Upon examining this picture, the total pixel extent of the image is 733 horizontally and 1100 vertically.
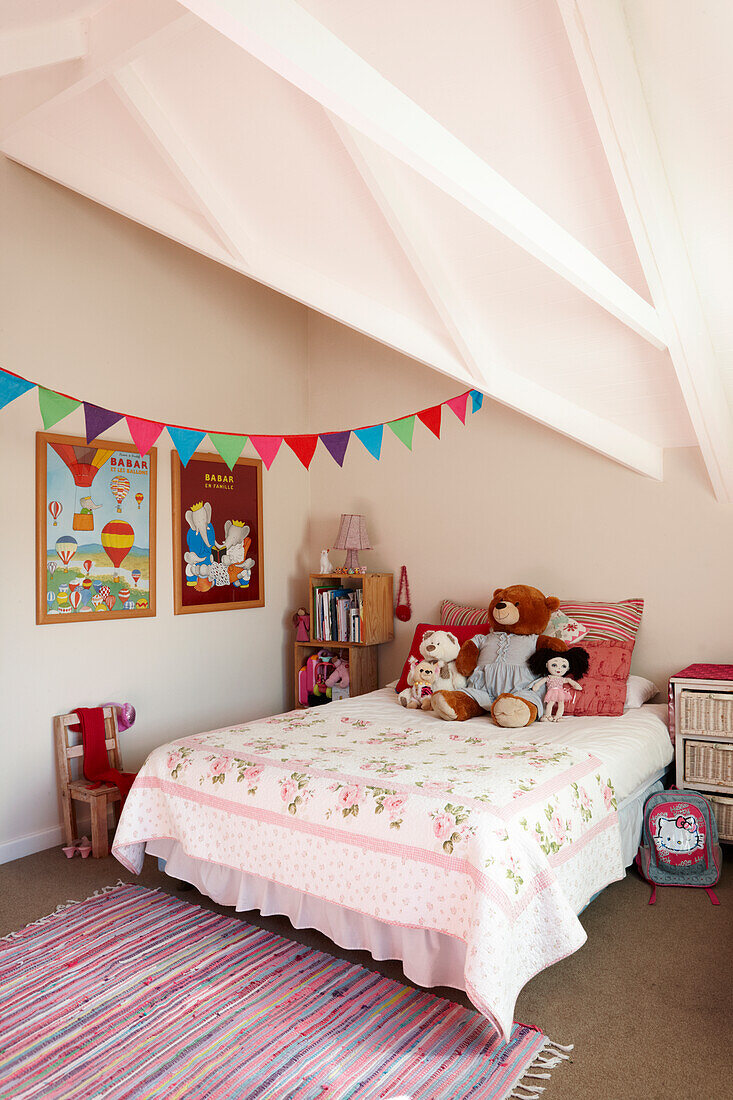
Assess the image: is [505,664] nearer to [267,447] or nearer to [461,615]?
[461,615]

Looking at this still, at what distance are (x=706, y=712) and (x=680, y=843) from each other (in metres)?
0.52

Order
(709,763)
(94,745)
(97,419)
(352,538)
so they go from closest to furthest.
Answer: (709,763) → (97,419) → (94,745) → (352,538)

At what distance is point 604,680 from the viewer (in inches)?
132

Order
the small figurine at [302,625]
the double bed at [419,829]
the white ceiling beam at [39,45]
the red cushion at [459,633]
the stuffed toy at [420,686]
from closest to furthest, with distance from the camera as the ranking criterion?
the double bed at [419,829] → the white ceiling beam at [39,45] → the stuffed toy at [420,686] → the red cushion at [459,633] → the small figurine at [302,625]

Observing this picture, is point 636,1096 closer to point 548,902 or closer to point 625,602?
point 548,902

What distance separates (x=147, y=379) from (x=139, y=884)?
229 cm

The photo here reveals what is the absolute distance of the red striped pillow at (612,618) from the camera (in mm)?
3572

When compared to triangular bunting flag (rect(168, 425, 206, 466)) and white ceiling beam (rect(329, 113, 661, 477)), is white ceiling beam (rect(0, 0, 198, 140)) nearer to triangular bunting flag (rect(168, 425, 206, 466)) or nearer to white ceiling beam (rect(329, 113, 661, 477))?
white ceiling beam (rect(329, 113, 661, 477))

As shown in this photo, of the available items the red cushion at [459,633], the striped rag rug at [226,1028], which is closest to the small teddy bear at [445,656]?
the red cushion at [459,633]

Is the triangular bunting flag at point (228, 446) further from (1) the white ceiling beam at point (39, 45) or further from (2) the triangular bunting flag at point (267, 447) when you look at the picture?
(1) the white ceiling beam at point (39, 45)

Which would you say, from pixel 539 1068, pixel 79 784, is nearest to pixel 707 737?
pixel 539 1068

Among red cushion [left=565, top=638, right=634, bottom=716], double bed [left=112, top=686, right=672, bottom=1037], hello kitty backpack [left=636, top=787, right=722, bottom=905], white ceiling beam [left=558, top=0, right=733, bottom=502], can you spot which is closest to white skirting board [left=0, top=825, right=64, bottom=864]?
double bed [left=112, top=686, right=672, bottom=1037]

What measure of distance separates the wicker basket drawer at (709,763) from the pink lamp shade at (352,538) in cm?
196

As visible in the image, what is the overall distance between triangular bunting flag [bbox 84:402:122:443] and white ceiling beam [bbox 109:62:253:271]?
0.82 meters
